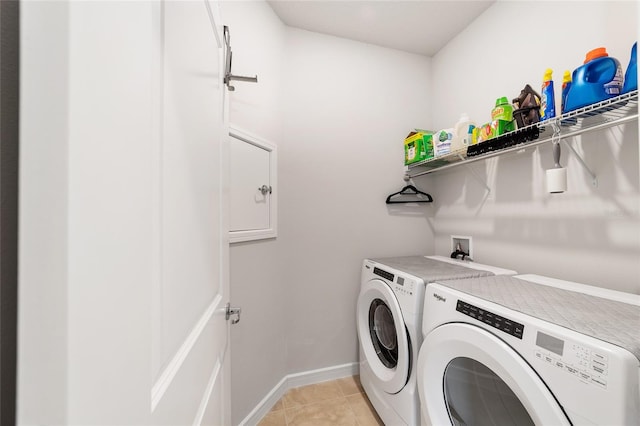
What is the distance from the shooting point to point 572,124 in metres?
1.11

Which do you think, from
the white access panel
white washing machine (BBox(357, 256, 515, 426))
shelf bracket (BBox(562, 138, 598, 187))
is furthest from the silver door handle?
shelf bracket (BBox(562, 138, 598, 187))

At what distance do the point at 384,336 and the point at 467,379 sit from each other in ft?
2.08

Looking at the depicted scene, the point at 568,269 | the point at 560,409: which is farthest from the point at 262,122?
the point at 568,269

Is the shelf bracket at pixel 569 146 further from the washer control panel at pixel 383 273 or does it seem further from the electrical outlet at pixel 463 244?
the washer control panel at pixel 383 273

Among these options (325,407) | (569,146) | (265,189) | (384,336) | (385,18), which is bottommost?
(325,407)

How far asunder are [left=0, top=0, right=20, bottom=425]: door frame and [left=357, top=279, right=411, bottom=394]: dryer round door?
127 cm

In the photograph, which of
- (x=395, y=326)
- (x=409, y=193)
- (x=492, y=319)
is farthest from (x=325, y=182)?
(x=492, y=319)

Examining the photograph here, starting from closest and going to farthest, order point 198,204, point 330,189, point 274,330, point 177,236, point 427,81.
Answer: point 177,236 → point 198,204 → point 274,330 → point 330,189 → point 427,81

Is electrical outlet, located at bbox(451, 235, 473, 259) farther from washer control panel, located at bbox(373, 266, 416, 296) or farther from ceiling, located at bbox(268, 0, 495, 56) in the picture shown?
ceiling, located at bbox(268, 0, 495, 56)

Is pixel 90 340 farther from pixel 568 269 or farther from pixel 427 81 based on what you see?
pixel 427 81

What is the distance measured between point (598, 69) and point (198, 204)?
152 centimetres

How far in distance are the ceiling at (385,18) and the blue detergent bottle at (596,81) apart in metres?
1.00

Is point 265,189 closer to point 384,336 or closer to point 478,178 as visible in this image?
point 384,336

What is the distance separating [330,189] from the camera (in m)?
1.87
